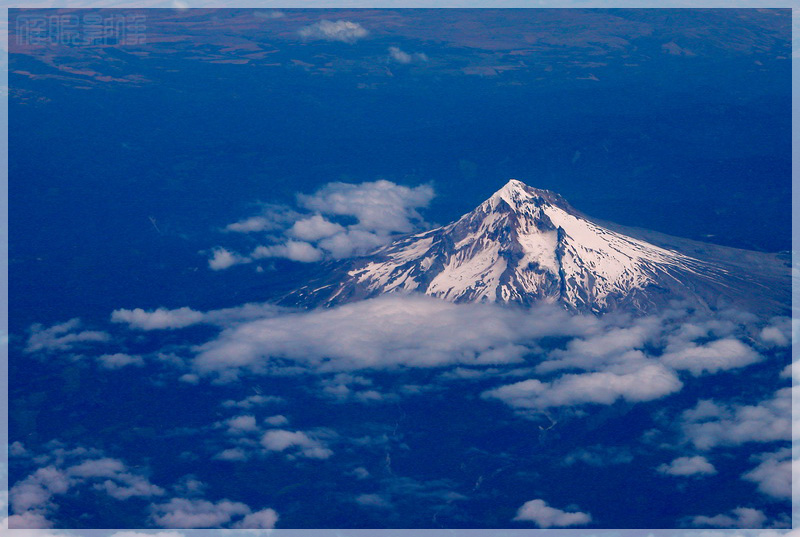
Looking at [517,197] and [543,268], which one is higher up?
Answer: [517,197]

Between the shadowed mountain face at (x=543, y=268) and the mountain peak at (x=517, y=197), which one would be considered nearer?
the mountain peak at (x=517, y=197)

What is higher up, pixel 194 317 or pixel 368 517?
pixel 194 317

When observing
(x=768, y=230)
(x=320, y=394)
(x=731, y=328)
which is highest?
(x=768, y=230)

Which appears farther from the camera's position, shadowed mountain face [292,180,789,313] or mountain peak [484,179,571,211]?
shadowed mountain face [292,180,789,313]

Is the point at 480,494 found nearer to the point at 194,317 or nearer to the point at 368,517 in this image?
the point at 368,517

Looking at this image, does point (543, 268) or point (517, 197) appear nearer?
point (517, 197)

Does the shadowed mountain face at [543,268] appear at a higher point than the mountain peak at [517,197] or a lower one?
lower

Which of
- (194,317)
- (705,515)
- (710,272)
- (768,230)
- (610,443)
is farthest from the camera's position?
(768,230)

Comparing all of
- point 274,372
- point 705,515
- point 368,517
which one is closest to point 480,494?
point 368,517
